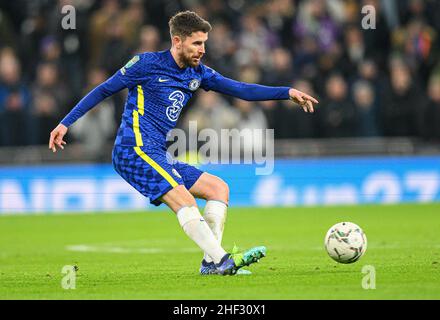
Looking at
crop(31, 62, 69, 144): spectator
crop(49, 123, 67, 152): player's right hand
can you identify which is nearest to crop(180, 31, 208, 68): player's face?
crop(49, 123, 67, 152): player's right hand

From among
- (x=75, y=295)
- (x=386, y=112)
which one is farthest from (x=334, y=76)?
(x=75, y=295)

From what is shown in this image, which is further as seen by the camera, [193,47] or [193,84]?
[193,84]

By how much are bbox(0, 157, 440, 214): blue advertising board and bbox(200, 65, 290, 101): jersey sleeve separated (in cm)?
836

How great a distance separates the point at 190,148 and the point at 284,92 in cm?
837

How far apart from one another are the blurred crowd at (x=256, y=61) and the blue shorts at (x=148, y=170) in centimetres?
844

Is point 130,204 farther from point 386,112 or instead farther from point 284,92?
point 284,92

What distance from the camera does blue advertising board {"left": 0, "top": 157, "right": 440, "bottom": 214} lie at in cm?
1817

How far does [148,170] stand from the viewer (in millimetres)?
8875

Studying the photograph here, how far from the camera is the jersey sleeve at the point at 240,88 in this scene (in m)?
9.33

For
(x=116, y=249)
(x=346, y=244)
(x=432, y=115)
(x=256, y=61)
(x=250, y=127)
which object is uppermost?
(x=256, y=61)

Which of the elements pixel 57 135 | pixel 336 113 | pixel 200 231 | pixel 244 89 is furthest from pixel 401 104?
pixel 57 135

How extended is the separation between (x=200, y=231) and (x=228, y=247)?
3999mm

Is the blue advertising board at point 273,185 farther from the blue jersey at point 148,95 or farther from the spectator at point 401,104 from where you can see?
the blue jersey at point 148,95

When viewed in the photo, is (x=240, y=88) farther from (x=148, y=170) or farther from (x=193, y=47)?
Answer: (x=148, y=170)
